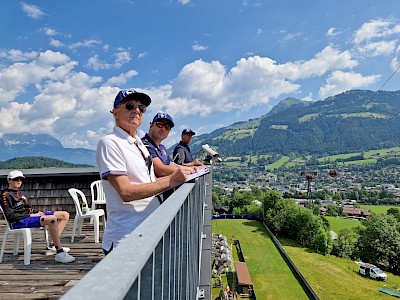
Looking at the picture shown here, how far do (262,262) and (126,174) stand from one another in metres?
42.0

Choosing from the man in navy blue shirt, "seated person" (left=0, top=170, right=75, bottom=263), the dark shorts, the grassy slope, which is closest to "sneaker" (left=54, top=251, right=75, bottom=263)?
"seated person" (left=0, top=170, right=75, bottom=263)

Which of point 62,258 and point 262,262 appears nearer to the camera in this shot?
point 62,258

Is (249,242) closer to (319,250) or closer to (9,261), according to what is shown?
(319,250)

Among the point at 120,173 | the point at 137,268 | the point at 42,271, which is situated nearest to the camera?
the point at 137,268

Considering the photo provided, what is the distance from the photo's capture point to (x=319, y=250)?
165 feet

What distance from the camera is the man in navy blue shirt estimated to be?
289 centimetres

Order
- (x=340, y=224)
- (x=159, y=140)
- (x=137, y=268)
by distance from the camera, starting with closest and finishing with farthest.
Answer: (x=137, y=268) < (x=159, y=140) < (x=340, y=224)

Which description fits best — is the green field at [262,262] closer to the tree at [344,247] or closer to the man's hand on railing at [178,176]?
the tree at [344,247]

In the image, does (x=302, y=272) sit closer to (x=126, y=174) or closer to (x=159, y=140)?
(x=159, y=140)

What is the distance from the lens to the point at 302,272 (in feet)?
127

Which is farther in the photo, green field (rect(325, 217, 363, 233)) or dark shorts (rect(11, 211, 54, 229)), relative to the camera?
green field (rect(325, 217, 363, 233))

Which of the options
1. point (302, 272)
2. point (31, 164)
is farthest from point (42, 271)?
point (302, 272)

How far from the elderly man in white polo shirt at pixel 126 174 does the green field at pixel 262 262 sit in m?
26.5

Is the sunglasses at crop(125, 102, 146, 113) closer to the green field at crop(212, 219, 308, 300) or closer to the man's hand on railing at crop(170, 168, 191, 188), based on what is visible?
the man's hand on railing at crop(170, 168, 191, 188)
